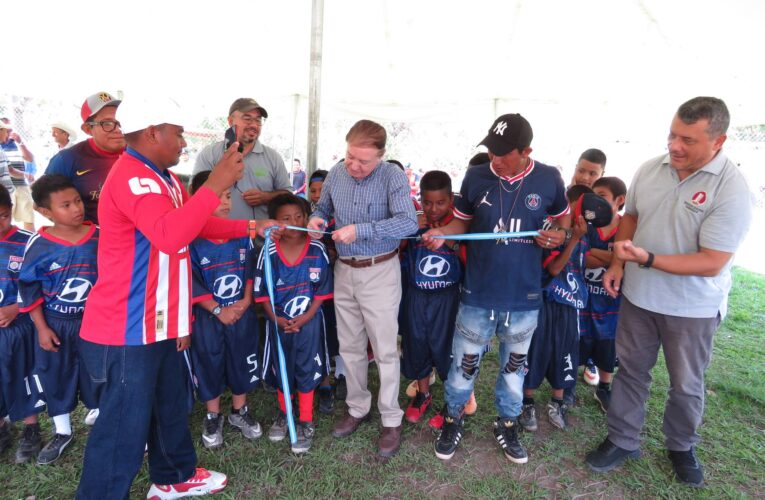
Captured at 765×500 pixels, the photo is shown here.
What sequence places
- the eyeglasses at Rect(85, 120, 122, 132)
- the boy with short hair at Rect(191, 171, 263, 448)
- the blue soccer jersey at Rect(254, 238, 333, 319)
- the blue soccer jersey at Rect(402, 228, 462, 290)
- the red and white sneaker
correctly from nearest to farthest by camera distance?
the red and white sneaker < the eyeglasses at Rect(85, 120, 122, 132) < the boy with short hair at Rect(191, 171, 263, 448) < the blue soccer jersey at Rect(254, 238, 333, 319) < the blue soccer jersey at Rect(402, 228, 462, 290)

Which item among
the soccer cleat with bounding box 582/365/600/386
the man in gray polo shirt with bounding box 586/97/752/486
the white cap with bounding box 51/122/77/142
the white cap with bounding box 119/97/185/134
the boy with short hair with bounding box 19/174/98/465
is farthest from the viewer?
the white cap with bounding box 51/122/77/142

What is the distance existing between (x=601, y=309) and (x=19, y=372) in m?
4.29

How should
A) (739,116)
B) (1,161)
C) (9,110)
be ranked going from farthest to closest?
(9,110), (739,116), (1,161)

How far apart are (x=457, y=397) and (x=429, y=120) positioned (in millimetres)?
8001

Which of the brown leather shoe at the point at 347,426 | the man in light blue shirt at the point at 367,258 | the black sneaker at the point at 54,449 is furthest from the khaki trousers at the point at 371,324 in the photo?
the black sneaker at the point at 54,449

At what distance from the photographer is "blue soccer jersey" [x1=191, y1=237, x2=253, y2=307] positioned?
2.84m

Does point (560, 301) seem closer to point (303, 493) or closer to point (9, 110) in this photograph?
point (303, 493)

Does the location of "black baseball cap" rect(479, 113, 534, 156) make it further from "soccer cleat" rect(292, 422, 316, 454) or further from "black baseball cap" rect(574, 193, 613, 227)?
"soccer cleat" rect(292, 422, 316, 454)

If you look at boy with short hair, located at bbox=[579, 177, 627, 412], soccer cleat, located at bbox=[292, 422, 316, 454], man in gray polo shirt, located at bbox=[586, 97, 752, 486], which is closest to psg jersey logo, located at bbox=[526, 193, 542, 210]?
man in gray polo shirt, located at bbox=[586, 97, 752, 486]

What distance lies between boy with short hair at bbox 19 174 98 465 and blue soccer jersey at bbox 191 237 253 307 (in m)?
0.62

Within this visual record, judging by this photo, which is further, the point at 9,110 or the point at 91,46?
the point at 9,110

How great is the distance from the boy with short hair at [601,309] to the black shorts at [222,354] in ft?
8.81

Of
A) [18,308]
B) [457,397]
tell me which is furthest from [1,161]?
[457,397]

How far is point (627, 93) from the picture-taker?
7.71 meters
